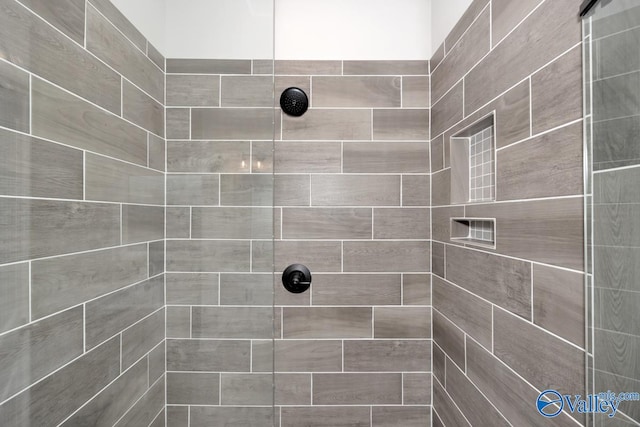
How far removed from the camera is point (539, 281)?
620 millimetres

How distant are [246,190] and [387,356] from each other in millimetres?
903

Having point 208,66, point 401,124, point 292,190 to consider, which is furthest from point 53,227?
point 401,124

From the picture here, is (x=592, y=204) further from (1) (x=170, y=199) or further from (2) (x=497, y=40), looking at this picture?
(1) (x=170, y=199)

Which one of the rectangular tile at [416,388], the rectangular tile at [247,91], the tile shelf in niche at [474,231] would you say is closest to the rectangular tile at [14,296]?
the rectangular tile at [247,91]

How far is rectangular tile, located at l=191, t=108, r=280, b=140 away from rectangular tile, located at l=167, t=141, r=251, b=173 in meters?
0.02

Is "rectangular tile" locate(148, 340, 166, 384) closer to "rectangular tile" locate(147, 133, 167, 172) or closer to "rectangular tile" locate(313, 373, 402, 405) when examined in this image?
"rectangular tile" locate(147, 133, 167, 172)

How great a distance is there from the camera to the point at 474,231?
992 millimetres

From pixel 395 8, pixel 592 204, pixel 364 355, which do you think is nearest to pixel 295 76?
pixel 395 8

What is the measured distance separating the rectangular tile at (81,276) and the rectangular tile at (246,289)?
0.21 m

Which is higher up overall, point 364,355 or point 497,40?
point 497,40

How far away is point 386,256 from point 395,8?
103 cm

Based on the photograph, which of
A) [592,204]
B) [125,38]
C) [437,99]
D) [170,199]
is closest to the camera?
[592,204]

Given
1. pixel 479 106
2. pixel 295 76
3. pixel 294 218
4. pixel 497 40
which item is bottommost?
pixel 294 218

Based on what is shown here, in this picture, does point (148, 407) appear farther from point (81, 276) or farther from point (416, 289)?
point (416, 289)
